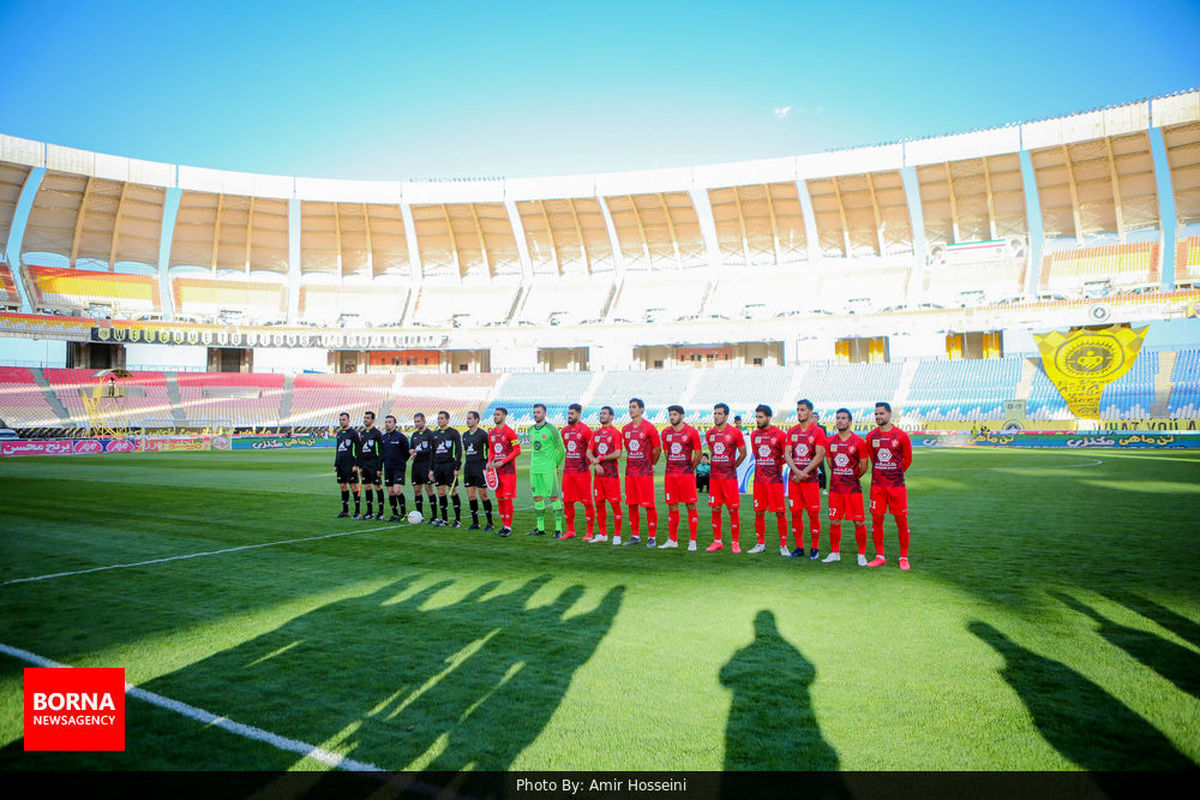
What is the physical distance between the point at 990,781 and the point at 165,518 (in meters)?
13.2

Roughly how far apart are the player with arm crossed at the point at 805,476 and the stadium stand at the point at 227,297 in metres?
50.9

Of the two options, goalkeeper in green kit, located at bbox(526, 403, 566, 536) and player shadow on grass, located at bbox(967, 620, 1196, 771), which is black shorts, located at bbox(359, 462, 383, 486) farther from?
player shadow on grass, located at bbox(967, 620, 1196, 771)

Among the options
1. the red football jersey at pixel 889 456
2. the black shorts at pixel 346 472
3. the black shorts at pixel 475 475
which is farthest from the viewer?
the black shorts at pixel 346 472

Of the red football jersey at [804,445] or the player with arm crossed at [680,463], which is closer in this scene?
the red football jersey at [804,445]

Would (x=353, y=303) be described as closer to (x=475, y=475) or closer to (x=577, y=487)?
(x=475, y=475)

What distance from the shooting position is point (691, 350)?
167 feet

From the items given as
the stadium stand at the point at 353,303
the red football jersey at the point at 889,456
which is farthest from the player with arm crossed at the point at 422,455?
the stadium stand at the point at 353,303

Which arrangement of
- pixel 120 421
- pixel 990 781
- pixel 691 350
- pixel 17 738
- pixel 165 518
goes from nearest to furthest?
pixel 990 781
pixel 17 738
pixel 165 518
pixel 120 421
pixel 691 350

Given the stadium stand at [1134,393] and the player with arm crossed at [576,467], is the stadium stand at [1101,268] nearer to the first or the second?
the stadium stand at [1134,393]

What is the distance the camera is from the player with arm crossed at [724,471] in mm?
9094

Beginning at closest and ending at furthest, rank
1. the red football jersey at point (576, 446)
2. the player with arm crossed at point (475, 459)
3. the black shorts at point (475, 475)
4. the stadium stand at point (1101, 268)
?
the red football jersey at point (576, 446) → the player with arm crossed at point (475, 459) → the black shorts at point (475, 475) → the stadium stand at point (1101, 268)

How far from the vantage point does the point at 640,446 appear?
32.1ft

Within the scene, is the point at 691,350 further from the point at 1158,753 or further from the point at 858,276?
the point at 1158,753

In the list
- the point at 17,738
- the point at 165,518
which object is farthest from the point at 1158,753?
the point at 165,518
